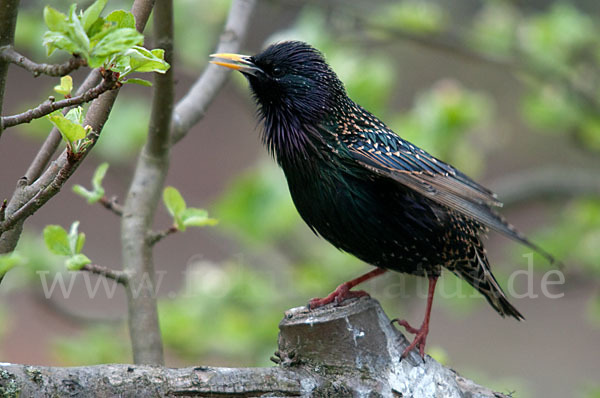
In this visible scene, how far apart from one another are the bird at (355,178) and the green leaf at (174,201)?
0.60 meters

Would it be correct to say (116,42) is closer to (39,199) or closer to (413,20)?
(39,199)

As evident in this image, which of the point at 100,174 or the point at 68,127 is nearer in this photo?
the point at 68,127

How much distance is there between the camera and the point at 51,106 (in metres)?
1.44

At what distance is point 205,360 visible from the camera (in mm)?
5137

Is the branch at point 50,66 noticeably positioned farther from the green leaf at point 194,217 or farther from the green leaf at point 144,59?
the green leaf at point 194,217

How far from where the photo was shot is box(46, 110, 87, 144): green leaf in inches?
59.1

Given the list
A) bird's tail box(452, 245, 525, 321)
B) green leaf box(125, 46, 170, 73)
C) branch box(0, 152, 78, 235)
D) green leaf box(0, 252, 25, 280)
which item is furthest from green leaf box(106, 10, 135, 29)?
bird's tail box(452, 245, 525, 321)

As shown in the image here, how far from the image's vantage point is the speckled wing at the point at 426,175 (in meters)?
2.82

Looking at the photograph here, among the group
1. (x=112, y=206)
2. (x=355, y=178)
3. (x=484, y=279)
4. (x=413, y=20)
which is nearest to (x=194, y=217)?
(x=112, y=206)

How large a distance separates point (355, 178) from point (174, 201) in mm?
775

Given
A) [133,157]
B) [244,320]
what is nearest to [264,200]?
[244,320]

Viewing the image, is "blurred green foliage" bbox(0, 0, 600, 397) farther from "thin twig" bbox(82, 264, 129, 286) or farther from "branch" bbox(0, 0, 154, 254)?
"branch" bbox(0, 0, 154, 254)

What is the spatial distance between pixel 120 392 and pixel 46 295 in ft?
9.29

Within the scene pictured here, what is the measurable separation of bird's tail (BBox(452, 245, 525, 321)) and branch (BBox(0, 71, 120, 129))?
2137 mm
